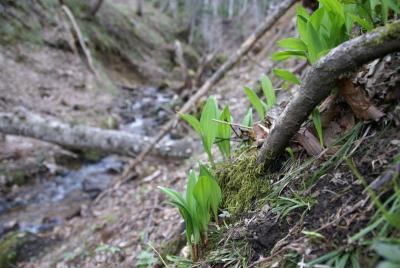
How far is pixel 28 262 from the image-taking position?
3.88 metres

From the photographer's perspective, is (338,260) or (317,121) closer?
(338,260)

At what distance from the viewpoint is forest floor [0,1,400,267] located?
1206 mm

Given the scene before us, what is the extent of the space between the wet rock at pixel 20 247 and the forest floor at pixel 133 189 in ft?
0.07

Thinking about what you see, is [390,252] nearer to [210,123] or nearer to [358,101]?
→ [358,101]

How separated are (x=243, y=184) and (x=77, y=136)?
170 inches

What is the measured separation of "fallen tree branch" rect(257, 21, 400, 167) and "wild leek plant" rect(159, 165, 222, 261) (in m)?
0.36

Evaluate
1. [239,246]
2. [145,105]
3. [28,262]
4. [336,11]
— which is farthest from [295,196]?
[145,105]

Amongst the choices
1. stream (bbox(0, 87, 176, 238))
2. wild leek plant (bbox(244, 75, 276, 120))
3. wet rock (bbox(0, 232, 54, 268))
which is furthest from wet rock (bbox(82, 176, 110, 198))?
wild leek plant (bbox(244, 75, 276, 120))

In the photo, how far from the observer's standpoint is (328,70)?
124 cm

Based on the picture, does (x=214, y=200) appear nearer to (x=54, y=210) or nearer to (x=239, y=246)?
(x=239, y=246)

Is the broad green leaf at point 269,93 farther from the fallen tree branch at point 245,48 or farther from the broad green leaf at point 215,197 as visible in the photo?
the fallen tree branch at point 245,48

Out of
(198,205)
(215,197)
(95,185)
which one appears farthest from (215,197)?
(95,185)

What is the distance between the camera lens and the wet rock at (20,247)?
3.92 metres

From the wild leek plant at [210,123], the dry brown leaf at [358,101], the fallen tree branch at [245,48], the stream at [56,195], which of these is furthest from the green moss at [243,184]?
the stream at [56,195]
